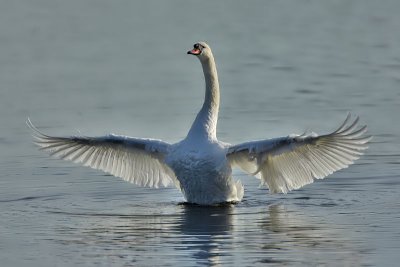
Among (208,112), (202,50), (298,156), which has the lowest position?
(298,156)

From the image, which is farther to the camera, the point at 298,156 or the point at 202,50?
the point at 202,50

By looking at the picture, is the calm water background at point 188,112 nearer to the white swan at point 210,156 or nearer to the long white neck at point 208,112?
the white swan at point 210,156

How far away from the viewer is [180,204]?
1532 cm

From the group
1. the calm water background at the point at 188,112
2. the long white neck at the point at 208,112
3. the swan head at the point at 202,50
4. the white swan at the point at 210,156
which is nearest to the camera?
the calm water background at the point at 188,112

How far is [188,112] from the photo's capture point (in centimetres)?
1931

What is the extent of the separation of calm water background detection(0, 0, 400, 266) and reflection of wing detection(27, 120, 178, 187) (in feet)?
0.78

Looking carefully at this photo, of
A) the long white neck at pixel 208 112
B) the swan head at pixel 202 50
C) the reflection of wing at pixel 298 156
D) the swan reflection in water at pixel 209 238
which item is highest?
the swan head at pixel 202 50

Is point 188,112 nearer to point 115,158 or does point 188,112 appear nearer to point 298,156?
point 115,158

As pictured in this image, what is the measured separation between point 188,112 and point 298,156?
492cm

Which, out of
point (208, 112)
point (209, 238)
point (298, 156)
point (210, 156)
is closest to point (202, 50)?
point (208, 112)

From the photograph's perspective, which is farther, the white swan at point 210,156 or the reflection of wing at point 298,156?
the white swan at point 210,156

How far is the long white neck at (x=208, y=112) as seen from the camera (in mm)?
15258

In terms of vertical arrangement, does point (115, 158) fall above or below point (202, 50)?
below

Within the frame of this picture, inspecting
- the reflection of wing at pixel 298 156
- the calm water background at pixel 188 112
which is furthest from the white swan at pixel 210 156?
the calm water background at pixel 188 112
